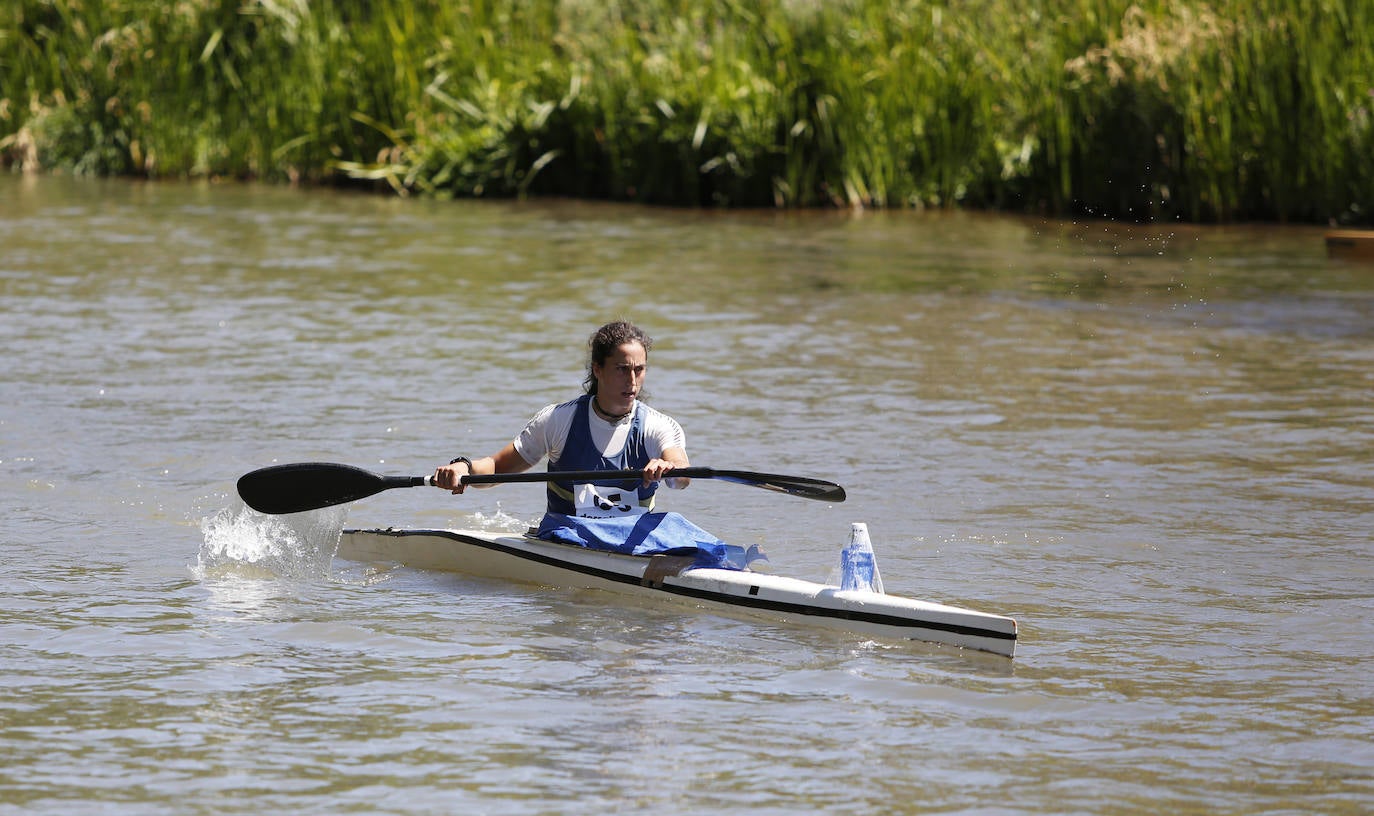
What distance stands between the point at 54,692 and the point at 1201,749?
294 cm

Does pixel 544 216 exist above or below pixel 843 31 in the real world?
below

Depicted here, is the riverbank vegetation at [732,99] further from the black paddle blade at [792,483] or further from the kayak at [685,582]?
the kayak at [685,582]

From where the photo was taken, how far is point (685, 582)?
6.12 m

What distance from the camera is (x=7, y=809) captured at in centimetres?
425

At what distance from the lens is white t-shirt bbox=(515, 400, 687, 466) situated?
258 inches

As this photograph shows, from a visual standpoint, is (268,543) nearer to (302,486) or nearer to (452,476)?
(302,486)

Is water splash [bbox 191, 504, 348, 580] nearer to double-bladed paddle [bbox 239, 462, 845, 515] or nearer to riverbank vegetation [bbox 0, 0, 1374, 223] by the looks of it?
double-bladed paddle [bbox 239, 462, 845, 515]

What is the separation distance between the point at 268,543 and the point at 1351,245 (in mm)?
9762

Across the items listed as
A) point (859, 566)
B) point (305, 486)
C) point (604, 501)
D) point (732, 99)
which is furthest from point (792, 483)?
point (732, 99)

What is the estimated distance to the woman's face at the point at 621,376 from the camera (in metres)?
6.32

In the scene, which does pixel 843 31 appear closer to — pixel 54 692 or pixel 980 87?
pixel 980 87

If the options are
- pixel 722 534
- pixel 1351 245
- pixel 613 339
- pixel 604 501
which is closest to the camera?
pixel 613 339

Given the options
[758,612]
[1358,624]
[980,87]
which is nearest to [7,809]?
[758,612]

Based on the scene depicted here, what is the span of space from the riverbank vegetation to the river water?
131 cm
